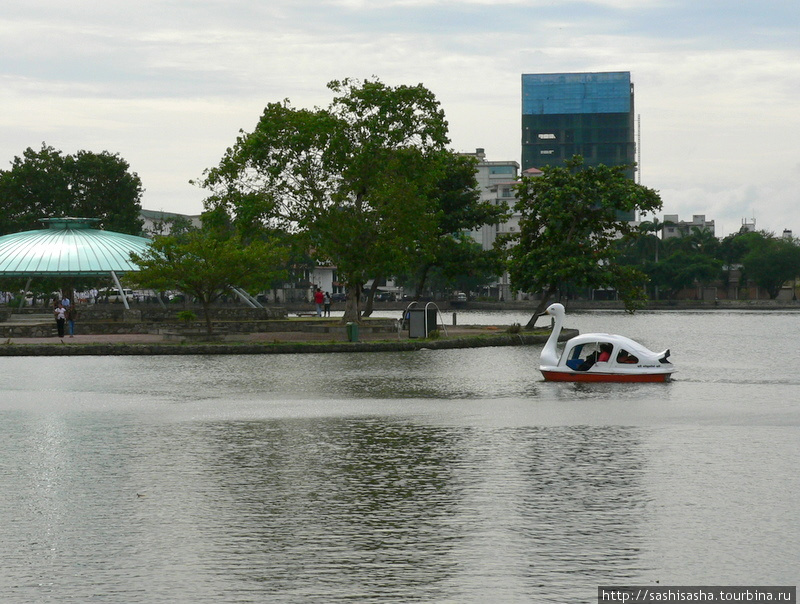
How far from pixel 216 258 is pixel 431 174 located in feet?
48.0

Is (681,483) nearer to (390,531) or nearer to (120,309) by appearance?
(390,531)

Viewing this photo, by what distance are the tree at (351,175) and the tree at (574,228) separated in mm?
5135

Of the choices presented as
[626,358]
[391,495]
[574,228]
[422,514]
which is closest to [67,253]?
[574,228]

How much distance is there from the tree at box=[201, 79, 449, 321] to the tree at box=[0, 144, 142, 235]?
3486cm

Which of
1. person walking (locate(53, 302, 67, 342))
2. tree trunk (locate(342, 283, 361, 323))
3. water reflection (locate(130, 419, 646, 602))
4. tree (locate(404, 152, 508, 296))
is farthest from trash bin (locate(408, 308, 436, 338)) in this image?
water reflection (locate(130, 419, 646, 602))

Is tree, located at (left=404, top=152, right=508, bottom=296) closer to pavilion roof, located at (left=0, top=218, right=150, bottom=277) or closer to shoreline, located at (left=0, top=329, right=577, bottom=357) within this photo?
pavilion roof, located at (left=0, top=218, right=150, bottom=277)

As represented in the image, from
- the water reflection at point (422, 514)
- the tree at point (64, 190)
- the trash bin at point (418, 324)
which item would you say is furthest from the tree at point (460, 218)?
the water reflection at point (422, 514)

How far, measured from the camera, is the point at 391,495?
11352mm

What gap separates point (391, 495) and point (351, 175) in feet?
135

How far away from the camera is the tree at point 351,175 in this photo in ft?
167

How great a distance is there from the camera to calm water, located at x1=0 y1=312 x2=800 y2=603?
8.09 meters

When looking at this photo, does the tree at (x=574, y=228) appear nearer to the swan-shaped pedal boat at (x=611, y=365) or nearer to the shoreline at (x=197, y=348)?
the shoreline at (x=197, y=348)

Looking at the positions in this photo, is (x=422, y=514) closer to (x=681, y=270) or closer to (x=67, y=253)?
(x=67, y=253)

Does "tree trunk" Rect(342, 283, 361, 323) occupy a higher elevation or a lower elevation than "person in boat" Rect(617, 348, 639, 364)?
higher
